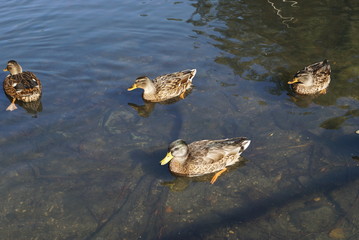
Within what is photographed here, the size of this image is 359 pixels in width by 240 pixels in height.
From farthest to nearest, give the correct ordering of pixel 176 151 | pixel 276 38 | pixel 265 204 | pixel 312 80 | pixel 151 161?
pixel 276 38, pixel 312 80, pixel 151 161, pixel 176 151, pixel 265 204

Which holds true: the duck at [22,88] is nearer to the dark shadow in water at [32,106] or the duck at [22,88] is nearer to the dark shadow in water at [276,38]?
the dark shadow in water at [32,106]

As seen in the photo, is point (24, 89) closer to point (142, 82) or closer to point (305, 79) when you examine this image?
point (142, 82)

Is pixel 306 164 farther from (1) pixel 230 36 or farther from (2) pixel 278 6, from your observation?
(2) pixel 278 6

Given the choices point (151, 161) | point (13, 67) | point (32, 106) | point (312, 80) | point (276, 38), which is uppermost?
point (13, 67)

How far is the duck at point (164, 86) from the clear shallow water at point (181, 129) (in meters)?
0.34

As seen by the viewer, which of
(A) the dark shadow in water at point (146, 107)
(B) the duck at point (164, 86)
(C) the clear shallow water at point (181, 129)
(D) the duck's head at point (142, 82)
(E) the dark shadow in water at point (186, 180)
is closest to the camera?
(C) the clear shallow water at point (181, 129)

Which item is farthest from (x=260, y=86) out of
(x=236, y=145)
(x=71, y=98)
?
(x=71, y=98)

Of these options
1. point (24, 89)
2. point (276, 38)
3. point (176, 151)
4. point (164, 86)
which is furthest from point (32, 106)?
point (276, 38)

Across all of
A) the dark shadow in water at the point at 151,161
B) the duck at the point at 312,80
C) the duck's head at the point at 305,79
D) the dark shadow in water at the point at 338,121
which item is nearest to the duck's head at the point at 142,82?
the dark shadow in water at the point at 151,161

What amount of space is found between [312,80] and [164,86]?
376cm

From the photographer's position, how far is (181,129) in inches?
336

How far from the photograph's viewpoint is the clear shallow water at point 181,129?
20.7 feet

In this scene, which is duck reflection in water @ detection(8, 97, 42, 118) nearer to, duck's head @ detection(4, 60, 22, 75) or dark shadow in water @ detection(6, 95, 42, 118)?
dark shadow in water @ detection(6, 95, 42, 118)

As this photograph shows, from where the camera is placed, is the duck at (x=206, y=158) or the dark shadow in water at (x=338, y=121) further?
the dark shadow in water at (x=338, y=121)
